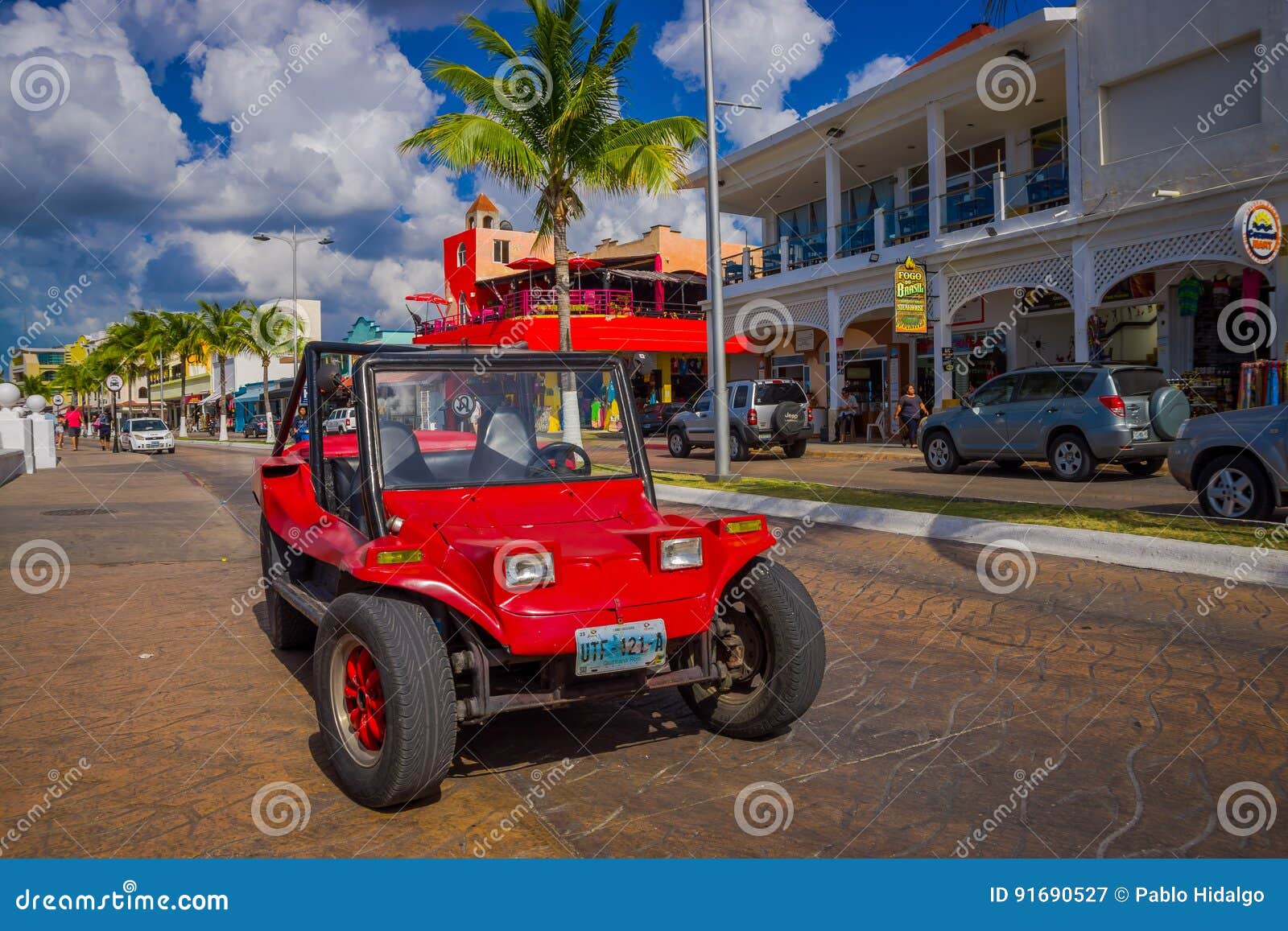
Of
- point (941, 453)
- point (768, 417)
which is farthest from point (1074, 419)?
point (768, 417)

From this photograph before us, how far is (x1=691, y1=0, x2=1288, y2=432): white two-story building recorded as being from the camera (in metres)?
16.8

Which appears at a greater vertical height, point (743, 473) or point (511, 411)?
point (511, 411)

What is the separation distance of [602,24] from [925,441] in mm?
10202

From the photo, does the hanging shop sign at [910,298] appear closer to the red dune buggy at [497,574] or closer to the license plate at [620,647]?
the red dune buggy at [497,574]

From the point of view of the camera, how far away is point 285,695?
4973 mm

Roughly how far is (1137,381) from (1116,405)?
2.01 ft

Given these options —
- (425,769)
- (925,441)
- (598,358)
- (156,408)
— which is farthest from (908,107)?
(156,408)

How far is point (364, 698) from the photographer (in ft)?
12.1

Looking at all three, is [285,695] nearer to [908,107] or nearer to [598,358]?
[598,358]

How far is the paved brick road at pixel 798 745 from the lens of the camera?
3.25 metres

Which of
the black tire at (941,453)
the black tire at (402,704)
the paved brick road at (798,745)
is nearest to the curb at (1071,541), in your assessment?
the paved brick road at (798,745)

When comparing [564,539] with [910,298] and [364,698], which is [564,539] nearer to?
[364,698]

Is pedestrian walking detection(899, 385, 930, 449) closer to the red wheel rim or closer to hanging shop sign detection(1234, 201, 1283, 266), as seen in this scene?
hanging shop sign detection(1234, 201, 1283, 266)

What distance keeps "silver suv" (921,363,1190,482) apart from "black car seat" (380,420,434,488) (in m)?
12.5
